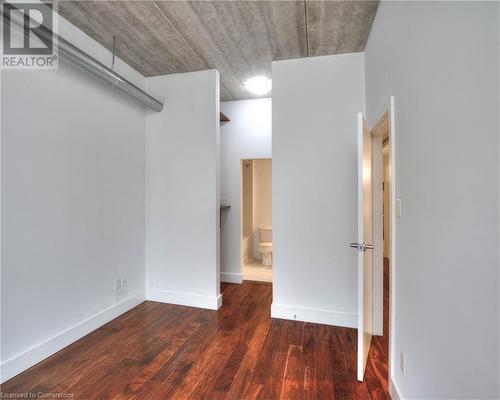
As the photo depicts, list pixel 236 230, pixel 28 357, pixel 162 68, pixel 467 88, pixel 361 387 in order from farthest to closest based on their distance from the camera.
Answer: pixel 236 230, pixel 162 68, pixel 28 357, pixel 361 387, pixel 467 88

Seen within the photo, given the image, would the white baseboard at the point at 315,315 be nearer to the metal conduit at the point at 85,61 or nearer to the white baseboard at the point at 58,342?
the white baseboard at the point at 58,342

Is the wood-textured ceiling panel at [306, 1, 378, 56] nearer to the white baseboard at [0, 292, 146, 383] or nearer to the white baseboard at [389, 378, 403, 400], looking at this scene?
the white baseboard at [389, 378, 403, 400]

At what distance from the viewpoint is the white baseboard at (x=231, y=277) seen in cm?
419

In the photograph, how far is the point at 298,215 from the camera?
115 inches

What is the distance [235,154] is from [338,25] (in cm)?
230

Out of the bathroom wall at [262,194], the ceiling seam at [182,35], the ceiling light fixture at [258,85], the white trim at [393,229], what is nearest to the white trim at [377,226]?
the white trim at [393,229]

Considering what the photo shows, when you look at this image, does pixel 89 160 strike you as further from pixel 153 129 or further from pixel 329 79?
pixel 329 79

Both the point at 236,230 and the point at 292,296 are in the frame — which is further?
the point at 236,230

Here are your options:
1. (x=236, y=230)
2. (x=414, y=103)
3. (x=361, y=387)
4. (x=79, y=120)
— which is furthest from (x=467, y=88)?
(x=236, y=230)

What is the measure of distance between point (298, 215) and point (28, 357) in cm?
268

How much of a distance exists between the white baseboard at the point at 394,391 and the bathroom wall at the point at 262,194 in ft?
13.5

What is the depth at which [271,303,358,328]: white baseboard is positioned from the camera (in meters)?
2.77

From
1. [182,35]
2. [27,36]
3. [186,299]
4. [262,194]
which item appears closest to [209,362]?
[186,299]

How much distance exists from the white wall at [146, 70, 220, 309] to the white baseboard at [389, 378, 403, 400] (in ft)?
6.54
